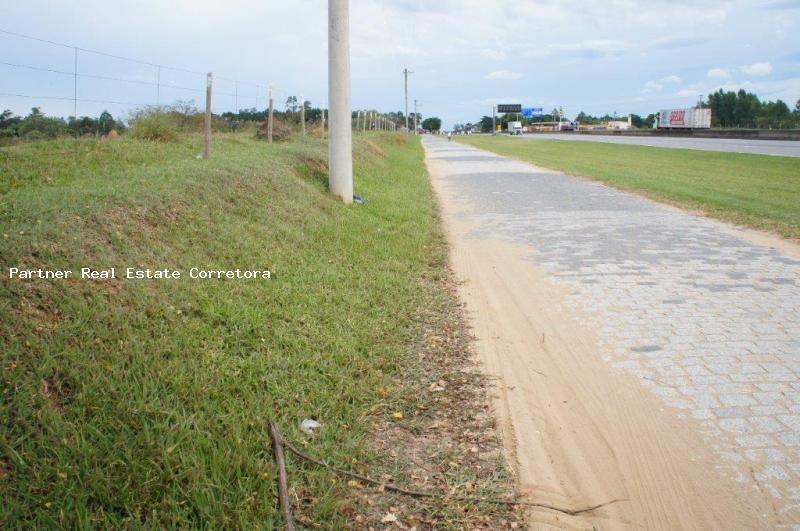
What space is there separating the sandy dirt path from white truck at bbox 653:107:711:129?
6915cm

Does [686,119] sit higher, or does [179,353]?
[686,119]

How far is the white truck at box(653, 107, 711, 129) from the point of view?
222 feet

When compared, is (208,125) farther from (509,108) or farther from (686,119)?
(509,108)

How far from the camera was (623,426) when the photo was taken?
14.0ft

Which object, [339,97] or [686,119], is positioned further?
[686,119]

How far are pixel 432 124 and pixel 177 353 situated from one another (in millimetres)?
158291

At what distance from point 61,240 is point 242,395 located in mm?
1842

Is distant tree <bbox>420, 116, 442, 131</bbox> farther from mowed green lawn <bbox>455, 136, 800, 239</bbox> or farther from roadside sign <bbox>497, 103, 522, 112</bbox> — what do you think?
mowed green lawn <bbox>455, 136, 800, 239</bbox>

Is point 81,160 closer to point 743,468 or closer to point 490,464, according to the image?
point 490,464

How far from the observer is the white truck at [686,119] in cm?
6769

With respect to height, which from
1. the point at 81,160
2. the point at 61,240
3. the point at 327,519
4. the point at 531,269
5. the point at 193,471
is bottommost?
the point at 327,519

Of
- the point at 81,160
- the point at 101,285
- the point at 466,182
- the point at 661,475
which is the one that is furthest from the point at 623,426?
the point at 466,182

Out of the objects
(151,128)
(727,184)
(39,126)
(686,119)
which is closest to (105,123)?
(151,128)

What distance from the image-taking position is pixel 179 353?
4.35 m
